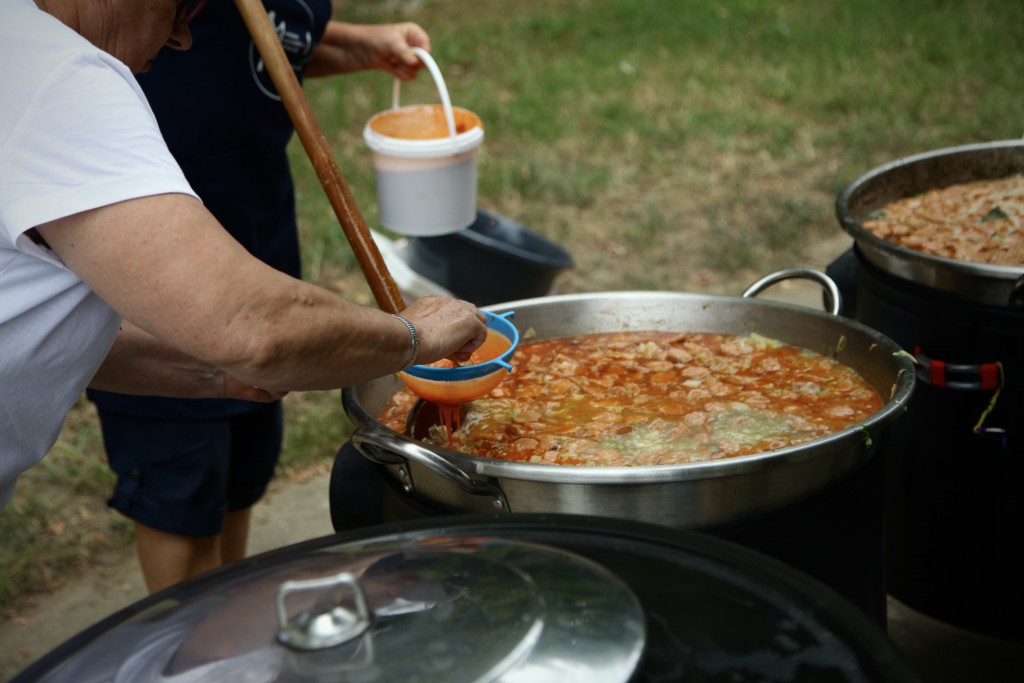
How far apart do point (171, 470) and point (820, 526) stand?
1.63 m

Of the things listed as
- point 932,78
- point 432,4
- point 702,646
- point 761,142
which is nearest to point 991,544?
point 702,646

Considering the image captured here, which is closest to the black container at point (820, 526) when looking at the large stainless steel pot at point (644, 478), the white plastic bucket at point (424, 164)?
the large stainless steel pot at point (644, 478)

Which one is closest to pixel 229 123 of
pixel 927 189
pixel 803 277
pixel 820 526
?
pixel 803 277

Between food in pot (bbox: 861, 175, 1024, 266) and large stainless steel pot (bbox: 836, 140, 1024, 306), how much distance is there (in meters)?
0.03

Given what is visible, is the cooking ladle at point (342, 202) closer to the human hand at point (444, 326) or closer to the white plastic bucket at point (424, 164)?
the human hand at point (444, 326)

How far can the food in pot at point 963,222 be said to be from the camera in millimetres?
2713

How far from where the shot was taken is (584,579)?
1.11 metres

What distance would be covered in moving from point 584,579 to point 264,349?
597 mm

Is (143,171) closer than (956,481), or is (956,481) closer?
(143,171)

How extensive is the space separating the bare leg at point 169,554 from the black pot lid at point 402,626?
1788mm

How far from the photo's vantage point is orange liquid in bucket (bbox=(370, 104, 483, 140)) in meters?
3.39

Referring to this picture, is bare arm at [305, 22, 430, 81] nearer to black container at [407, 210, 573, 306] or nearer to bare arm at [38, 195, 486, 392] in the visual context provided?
black container at [407, 210, 573, 306]

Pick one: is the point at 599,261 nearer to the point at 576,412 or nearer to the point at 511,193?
the point at 511,193

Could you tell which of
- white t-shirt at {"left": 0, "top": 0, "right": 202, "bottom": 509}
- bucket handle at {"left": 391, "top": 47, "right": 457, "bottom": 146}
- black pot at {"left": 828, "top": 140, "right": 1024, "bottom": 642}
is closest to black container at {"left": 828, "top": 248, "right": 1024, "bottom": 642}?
black pot at {"left": 828, "top": 140, "right": 1024, "bottom": 642}
